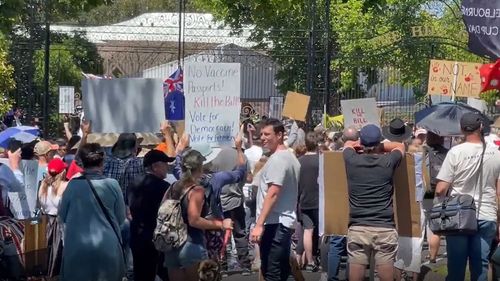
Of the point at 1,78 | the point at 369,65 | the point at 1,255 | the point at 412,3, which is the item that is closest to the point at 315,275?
the point at 1,255

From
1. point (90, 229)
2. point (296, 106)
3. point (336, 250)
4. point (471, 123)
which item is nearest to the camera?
point (90, 229)

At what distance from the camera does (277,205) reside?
30.1 ft

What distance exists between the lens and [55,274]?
959 centimetres

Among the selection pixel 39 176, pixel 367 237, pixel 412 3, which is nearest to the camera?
pixel 367 237

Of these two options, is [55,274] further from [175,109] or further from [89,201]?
[175,109]

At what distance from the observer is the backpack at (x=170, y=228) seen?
8.23 m

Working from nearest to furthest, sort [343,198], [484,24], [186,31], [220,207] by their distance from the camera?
[343,198] < [220,207] < [484,24] < [186,31]

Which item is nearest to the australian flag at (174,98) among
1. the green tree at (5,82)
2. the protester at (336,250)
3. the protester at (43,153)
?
the protester at (43,153)

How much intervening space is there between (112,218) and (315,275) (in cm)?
484

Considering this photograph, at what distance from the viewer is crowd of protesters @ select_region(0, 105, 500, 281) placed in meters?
7.99

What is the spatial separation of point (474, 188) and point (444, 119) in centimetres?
385

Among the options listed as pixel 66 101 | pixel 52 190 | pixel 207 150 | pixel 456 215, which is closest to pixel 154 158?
pixel 207 150

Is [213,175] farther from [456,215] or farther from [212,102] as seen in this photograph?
[456,215]

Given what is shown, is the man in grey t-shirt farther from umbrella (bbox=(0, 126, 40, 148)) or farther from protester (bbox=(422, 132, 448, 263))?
umbrella (bbox=(0, 126, 40, 148))
